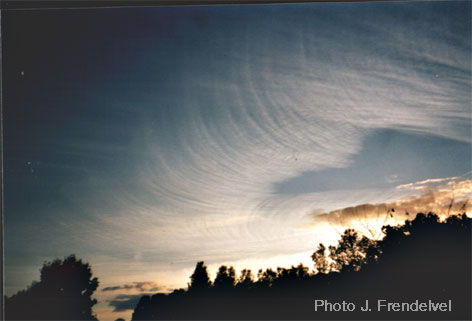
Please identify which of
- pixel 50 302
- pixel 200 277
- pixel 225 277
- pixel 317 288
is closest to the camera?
pixel 50 302

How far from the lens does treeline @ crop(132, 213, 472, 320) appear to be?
4949 mm

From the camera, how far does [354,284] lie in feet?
24.7

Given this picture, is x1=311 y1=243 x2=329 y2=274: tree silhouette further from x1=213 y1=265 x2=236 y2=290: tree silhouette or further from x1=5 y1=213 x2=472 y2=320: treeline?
x1=213 y1=265 x2=236 y2=290: tree silhouette

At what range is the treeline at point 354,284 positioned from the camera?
4.95 meters

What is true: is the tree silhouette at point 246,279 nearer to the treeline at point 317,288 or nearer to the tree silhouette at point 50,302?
the treeline at point 317,288

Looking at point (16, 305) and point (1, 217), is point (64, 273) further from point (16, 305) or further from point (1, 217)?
point (1, 217)

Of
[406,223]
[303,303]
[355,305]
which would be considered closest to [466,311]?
[355,305]

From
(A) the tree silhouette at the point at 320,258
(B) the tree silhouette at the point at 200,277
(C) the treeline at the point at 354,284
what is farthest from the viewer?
(A) the tree silhouette at the point at 320,258

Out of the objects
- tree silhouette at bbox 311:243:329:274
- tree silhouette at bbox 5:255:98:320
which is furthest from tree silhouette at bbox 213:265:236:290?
tree silhouette at bbox 5:255:98:320

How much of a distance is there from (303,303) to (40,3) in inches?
237

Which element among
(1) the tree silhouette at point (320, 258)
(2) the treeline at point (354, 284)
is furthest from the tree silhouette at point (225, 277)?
(1) the tree silhouette at point (320, 258)

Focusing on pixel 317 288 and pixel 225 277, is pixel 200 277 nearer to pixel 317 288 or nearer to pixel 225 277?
pixel 225 277

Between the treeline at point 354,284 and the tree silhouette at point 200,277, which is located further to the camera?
the tree silhouette at point 200,277

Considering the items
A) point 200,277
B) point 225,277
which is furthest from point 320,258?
point 200,277
